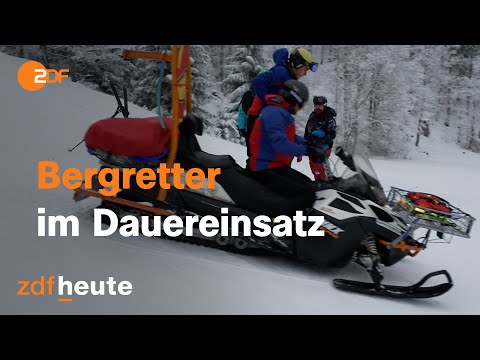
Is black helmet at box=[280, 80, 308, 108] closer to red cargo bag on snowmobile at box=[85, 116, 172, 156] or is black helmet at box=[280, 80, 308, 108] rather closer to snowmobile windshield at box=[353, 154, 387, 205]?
snowmobile windshield at box=[353, 154, 387, 205]

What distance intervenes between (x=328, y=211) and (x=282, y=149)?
0.72 metres

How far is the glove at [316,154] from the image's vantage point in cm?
384

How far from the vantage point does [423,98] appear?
22.9 metres

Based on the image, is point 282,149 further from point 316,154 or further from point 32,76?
point 32,76

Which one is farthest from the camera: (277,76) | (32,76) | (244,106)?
(32,76)

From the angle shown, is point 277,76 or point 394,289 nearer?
point 394,289

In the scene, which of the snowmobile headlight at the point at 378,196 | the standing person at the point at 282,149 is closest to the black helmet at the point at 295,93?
the standing person at the point at 282,149

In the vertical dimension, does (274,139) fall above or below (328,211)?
above

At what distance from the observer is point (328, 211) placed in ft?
12.3

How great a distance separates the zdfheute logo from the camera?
2.55 m

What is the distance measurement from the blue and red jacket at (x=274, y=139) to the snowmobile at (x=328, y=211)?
9.4 inches

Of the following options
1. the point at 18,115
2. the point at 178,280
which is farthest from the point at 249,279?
the point at 18,115

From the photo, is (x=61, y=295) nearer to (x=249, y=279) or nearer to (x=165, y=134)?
(x=249, y=279)

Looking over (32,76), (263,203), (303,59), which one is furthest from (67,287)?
(32,76)
